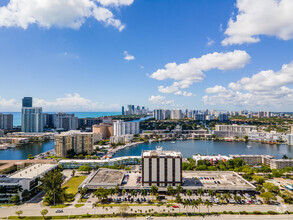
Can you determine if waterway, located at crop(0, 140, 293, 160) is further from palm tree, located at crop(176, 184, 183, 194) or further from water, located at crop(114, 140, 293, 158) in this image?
palm tree, located at crop(176, 184, 183, 194)

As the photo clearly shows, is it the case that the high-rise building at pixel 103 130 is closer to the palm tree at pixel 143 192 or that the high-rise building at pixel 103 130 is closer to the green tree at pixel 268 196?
the palm tree at pixel 143 192

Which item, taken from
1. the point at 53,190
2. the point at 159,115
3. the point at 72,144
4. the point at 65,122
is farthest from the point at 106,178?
the point at 159,115

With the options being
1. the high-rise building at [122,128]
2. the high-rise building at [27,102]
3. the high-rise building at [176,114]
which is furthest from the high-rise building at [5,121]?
the high-rise building at [176,114]

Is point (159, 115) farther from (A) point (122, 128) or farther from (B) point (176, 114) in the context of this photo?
(A) point (122, 128)

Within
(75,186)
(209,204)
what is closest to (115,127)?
(75,186)

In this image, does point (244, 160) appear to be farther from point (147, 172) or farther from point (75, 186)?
point (75, 186)

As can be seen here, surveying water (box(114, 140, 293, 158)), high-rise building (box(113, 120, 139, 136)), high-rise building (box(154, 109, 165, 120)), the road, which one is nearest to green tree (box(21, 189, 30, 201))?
the road

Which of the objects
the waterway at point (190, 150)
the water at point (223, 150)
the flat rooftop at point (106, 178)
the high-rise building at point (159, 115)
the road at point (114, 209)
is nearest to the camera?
the road at point (114, 209)
